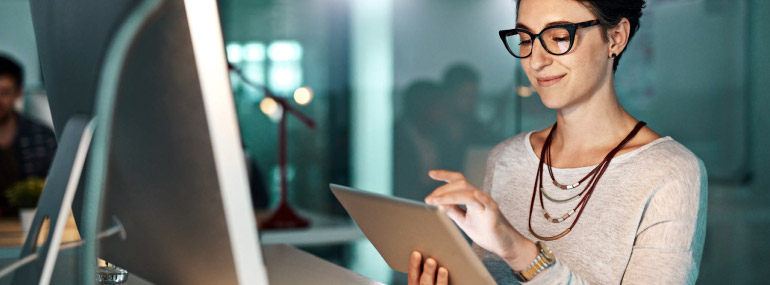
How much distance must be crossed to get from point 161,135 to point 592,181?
893mm

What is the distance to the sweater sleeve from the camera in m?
1.01

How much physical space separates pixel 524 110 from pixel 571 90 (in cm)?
322

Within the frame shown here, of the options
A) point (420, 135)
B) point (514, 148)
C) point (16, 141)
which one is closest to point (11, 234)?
point (16, 141)

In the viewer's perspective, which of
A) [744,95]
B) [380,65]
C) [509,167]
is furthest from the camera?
[380,65]

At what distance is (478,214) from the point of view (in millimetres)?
883

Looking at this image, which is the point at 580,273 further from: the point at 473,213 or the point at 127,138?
the point at 127,138

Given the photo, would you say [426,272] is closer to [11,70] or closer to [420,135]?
[11,70]

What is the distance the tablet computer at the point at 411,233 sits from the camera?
76 centimetres

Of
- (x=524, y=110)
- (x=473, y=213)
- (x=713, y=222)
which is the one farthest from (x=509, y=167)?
(x=524, y=110)

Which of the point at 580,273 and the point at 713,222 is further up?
the point at 580,273

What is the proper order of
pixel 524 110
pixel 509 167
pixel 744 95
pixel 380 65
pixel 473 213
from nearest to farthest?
pixel 473 213 < pixel 509 167 < pixel 744 95 < pixel 524 110 < pixel 380 65

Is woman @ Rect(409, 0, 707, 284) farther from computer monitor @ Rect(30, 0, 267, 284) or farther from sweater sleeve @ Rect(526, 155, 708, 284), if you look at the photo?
computer monitor @ Rect(30, 0, 267, 284)

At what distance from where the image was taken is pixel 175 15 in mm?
482

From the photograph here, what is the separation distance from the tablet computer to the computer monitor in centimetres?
28
